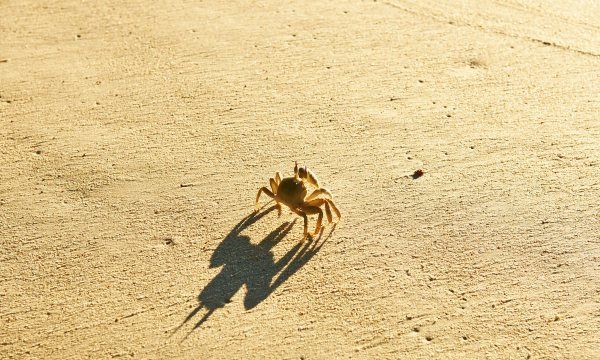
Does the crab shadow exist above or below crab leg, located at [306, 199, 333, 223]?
below

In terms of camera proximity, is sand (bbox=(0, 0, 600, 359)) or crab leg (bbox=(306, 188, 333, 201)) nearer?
sand (bbox=(0, 0, 600, 359))

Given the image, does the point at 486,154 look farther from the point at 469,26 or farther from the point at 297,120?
the point at 469,26

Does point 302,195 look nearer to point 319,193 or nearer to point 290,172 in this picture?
point 319,193

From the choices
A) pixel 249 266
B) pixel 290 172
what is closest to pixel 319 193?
pixel 290 172

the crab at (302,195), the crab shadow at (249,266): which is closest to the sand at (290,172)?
the crab shadow at (249,266)

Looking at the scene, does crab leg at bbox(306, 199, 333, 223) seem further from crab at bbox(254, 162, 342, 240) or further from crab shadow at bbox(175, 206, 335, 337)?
crab shadow at bbox(175, 206, 335, 337)

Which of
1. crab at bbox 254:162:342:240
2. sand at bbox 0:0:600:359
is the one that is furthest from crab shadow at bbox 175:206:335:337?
crab at bbox 254:162:342:240
